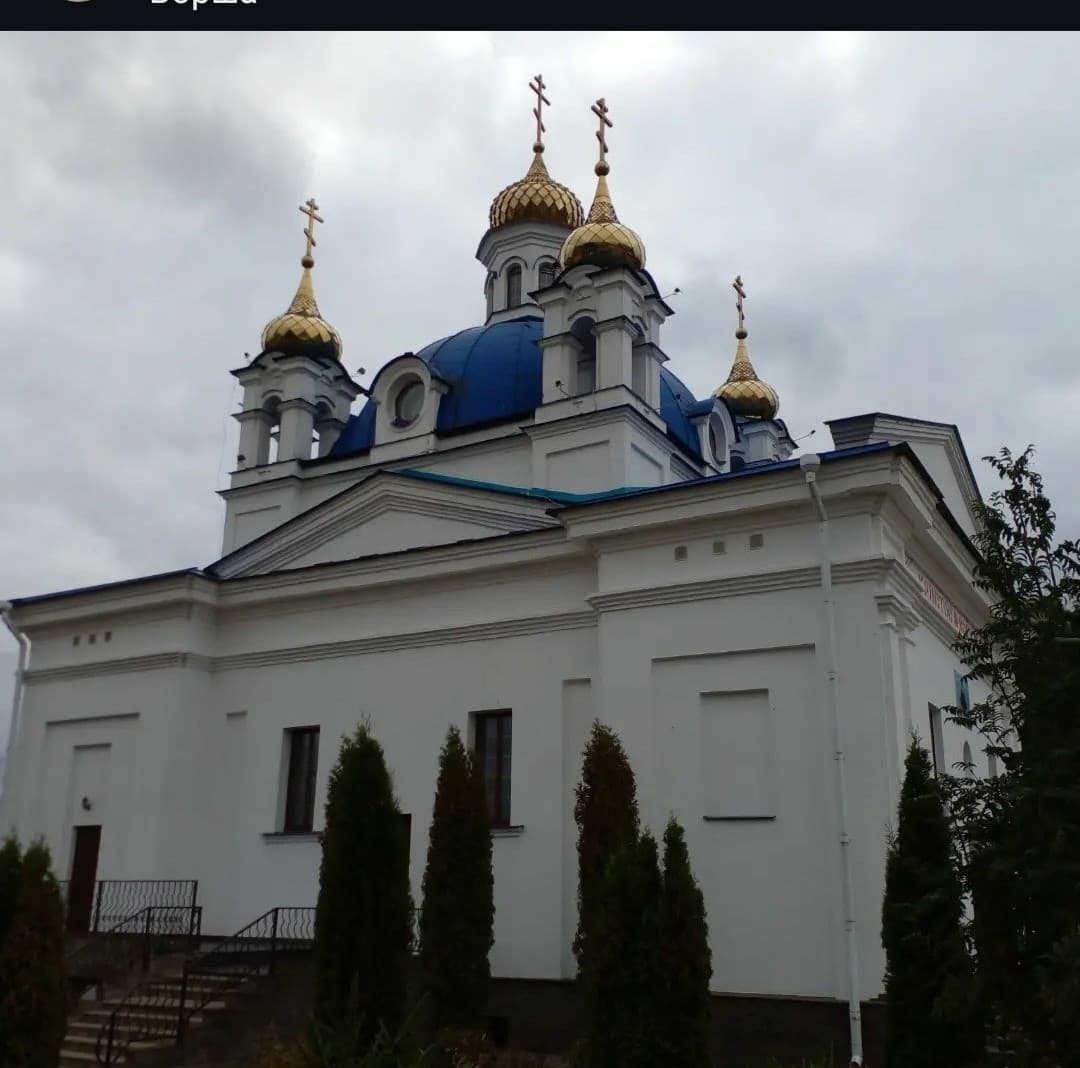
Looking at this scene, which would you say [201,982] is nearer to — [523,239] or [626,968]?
[626,968]

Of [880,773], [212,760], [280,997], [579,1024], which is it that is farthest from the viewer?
[212,760]

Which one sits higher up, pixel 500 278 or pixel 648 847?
pixel 500 278

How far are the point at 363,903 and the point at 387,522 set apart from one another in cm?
752

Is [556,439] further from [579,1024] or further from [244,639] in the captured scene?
[579,1024]

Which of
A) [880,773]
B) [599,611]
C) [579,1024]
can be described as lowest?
[579,1024]

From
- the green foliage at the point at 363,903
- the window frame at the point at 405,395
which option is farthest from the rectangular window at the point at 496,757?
the window frame at the point at 405,395

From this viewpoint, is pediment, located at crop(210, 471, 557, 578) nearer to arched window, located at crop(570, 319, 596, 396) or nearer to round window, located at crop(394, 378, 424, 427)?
arched window, located at crop(570, 319, 596, 396)

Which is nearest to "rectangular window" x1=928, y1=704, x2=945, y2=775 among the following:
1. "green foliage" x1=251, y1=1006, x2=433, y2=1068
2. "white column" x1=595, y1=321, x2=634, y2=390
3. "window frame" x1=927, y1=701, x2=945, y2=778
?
"window frame" x1=927, y1=701, x2=945, y2=778

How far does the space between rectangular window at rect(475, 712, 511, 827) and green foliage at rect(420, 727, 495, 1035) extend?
1839mm

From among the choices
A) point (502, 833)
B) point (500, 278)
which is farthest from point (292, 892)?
point (500, 278)

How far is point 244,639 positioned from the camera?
17.3m

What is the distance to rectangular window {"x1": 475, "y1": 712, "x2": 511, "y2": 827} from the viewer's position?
14.5 meters

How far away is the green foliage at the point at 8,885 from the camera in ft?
31.7

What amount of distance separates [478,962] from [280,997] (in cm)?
312
